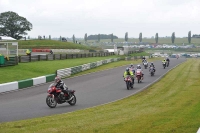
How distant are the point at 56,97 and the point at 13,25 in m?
96.2

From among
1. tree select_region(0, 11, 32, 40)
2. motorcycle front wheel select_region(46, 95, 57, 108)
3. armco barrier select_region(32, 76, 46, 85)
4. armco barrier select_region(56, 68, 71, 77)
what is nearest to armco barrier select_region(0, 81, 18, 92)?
armco barrier select_region(32, 76, 46, 85)

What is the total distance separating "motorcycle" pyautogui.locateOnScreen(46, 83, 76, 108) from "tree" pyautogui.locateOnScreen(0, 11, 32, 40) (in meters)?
94.5

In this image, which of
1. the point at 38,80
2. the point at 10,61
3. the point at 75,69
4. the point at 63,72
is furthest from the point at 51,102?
the point at 75,69

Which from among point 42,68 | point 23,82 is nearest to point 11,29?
point 42,68

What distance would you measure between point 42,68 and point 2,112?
76.9 ft

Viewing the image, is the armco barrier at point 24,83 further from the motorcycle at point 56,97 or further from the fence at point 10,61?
the motorcycle at point 56,97

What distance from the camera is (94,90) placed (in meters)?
25.2

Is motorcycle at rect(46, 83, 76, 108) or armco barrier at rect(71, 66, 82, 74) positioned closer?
motorcycle at rect(46, 83, 76, 108)

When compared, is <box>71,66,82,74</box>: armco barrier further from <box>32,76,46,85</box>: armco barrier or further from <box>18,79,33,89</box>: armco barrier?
<box>18,79,33,89</box>: armco barrier

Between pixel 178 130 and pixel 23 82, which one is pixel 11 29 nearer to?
pixel 23 82

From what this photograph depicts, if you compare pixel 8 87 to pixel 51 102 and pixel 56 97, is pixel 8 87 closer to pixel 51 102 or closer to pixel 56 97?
pixel 56 97

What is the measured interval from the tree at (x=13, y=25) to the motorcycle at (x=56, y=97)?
310 ft

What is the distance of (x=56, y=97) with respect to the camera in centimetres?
1773

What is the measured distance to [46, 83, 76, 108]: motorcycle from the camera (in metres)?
17.2
